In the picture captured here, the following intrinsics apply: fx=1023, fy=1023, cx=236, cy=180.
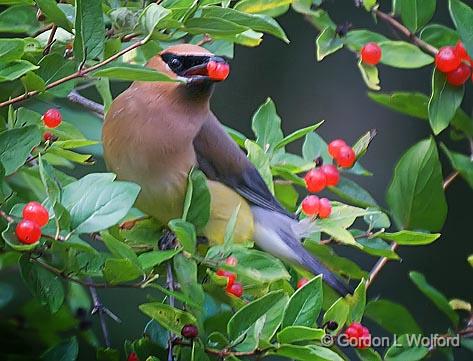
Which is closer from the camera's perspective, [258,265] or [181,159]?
[258,265]

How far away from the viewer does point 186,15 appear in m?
1.49

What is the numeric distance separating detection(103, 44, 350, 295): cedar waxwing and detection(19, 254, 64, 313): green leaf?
0.45 m

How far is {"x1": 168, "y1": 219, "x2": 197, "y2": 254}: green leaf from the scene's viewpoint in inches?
58.7

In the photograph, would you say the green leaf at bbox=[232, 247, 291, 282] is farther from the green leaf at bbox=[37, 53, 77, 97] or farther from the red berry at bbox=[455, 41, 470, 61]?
the red berry at bbox=[455, 41, 470, 61]

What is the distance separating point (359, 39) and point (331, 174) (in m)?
0.31

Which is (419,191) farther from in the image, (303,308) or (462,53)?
(303,308)

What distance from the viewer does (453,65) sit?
203 centimetres

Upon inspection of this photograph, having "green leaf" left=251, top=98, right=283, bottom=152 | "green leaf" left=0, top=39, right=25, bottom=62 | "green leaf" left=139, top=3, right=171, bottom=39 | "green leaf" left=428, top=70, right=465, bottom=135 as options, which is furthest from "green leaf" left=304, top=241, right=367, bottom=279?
"green leaf" left=0, top=39, right=25, bottom=62

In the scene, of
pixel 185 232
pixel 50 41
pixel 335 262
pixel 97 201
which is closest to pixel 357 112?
pixel 335 262

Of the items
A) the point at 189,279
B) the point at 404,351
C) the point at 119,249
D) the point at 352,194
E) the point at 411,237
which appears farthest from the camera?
the point at 352,194

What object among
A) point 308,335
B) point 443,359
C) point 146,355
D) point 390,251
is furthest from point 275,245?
point 443,359

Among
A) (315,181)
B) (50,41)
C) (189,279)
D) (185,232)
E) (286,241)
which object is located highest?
(50,41)

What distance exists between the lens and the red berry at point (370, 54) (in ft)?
6.85

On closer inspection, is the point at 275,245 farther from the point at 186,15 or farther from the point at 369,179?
the point at 369,179
